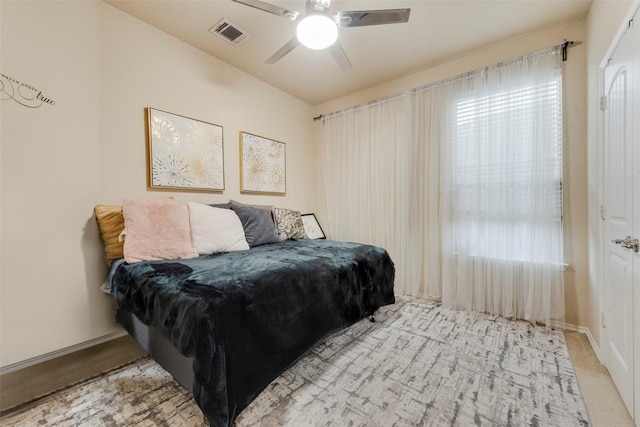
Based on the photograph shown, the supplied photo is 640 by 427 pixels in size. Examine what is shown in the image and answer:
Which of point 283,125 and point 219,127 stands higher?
point 283,125

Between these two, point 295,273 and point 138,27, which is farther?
point 138,27

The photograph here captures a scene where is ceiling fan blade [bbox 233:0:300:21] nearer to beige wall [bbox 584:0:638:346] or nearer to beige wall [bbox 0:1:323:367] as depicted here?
beige wall [bbox 0:1:323:367]

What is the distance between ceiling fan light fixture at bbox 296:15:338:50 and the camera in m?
1.66

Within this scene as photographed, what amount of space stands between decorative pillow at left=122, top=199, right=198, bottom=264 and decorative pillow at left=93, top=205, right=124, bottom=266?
137mm

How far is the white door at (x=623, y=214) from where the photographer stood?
1256 millimetres

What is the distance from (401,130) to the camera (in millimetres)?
3061

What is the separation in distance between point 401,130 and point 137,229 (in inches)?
113

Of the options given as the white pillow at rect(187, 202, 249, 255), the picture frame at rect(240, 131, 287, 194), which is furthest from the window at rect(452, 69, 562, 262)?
the white pillow at rect(187, 202, 249, 255)

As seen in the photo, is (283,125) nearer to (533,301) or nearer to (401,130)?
(401,130)

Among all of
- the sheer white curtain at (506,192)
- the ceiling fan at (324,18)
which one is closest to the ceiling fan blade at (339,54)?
the ceiling fan at (324,18)

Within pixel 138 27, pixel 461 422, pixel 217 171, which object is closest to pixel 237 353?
pixel 461 422

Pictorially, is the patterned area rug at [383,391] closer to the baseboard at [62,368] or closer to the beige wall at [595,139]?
the baseboard at [62,368]

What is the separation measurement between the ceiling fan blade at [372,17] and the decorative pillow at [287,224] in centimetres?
194

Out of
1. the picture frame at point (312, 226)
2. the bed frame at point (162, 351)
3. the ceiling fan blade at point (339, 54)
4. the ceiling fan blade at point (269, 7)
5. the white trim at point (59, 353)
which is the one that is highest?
the ceiling fan blade at point (269, 7)
